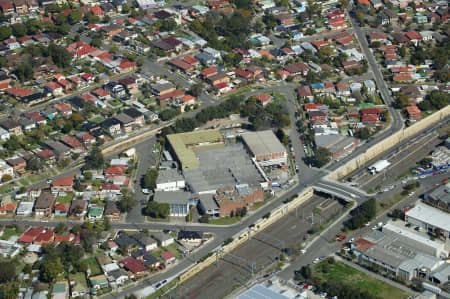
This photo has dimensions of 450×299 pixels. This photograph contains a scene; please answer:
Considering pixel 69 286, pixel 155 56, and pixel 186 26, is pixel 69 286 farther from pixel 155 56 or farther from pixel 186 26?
pixel 186 26

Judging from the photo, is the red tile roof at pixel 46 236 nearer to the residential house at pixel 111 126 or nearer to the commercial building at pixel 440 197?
the residential house at pixel 111 126

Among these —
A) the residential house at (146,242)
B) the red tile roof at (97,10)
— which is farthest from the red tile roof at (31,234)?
the red tile roof at (97,10)

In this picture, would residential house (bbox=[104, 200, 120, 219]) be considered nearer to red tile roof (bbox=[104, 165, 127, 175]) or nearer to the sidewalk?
red tile roof (bbox=[104, 165, 127, 175])

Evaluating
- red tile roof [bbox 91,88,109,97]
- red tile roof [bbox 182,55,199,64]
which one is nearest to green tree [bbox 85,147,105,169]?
red tile roof [bbox 91,88,109,97]

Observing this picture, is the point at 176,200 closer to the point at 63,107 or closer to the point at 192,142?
the point at 192,142

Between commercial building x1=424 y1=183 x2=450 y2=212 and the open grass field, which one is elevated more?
commercial building x1=424 y1=183 x2=450 y2=212

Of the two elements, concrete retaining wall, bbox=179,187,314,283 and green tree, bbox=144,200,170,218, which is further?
green tree, bbox=144,200,170,218
